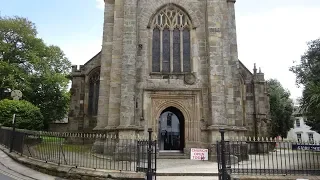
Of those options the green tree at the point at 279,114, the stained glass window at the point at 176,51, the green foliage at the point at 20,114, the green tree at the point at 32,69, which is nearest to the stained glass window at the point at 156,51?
the stained glass window at the point at 176,51

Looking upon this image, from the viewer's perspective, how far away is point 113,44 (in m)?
16.9

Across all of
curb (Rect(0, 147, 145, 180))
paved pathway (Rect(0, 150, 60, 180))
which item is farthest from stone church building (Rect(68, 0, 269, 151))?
paved pathway (Rect(0, 150, 60, 180))

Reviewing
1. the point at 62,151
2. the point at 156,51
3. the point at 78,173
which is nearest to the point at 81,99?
the point at 156,51

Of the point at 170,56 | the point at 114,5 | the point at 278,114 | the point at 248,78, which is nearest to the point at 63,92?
the point at 114,5

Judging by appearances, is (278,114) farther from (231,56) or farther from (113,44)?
(113,44)

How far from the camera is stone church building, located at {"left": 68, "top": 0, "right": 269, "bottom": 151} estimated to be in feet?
51.8

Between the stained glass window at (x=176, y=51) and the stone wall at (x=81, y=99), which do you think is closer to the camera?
the stained glass window at (x=176, y=51)

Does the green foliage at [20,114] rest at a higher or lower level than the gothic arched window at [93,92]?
lower

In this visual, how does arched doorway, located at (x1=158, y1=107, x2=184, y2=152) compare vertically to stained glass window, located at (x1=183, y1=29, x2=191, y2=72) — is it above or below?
below

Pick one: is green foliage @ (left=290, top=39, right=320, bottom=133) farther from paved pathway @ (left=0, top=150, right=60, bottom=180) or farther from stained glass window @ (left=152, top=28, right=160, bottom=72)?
paved pathway @ (left=0, top=150, right=60, bottom=180)

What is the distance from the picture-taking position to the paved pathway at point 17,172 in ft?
30.2

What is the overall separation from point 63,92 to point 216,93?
2228 centimetres

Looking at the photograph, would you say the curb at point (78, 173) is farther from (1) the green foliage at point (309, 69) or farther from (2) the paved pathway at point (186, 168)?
(1) the green foliage at point (309, 69)

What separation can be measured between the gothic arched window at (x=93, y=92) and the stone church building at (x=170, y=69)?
4.98 m
